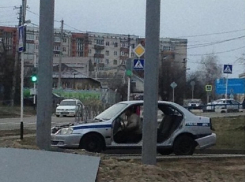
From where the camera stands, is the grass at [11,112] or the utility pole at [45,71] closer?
the utility pole at [45,71]

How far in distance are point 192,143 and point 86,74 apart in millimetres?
70321

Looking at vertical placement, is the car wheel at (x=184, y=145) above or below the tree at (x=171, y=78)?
below

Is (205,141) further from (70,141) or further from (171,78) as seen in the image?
(171,78)

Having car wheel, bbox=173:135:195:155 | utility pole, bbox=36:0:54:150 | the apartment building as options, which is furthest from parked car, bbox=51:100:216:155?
the apartment building

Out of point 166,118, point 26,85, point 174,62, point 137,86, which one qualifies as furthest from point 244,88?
point 166,118

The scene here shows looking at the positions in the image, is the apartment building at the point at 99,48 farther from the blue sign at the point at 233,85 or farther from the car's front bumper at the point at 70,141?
the car's front bumper at the point at 70,141

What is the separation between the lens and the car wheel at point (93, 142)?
1498 cm

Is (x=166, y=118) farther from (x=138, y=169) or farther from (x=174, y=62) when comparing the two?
(x=174, y=62)

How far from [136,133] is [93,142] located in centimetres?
121

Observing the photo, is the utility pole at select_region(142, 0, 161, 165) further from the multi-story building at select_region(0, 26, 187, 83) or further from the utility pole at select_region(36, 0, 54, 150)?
the multi-story building at select_region(0, 26, 187, 83)

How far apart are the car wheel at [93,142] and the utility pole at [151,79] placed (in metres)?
4.40

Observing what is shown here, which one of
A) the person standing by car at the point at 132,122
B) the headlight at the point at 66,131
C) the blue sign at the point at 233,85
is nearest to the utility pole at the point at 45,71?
the headlight at the point at 66,131

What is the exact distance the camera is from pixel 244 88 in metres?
52.4

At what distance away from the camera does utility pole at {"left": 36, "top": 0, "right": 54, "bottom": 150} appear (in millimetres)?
10023
